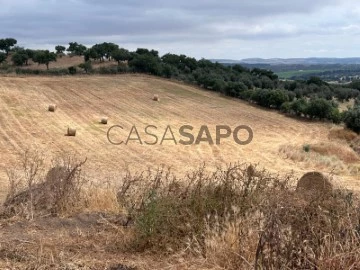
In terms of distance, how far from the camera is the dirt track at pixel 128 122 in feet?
66.9

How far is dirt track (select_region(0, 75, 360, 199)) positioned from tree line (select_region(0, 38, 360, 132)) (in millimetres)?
1665

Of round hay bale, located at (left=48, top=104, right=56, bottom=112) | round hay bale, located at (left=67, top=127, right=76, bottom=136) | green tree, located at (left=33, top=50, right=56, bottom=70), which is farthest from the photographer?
green tree, located at (left=33, top=50, right=56, bottom=70)

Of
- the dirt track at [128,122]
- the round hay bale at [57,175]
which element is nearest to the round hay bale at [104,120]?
the dirt track at [128,122]

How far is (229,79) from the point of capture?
174 feet

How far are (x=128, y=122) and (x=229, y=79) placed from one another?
25.3 m

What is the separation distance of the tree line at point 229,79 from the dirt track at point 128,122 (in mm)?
1665

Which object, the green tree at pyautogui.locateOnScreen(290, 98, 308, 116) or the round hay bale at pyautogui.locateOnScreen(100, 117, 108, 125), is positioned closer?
the round hay bale at pyautogui.locateOnScreen(100, 117, 108, 125)

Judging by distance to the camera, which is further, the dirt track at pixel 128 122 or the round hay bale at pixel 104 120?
the round hay bale at pixel 104 120

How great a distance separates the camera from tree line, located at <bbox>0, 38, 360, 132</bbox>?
3784cm

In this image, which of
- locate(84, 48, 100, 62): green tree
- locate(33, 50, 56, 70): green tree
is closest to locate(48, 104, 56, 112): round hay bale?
locate(33, 50, 56, 70): green tree

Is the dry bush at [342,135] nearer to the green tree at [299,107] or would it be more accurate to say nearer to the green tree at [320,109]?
the green tree at [320,109]

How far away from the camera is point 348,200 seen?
4.94 m

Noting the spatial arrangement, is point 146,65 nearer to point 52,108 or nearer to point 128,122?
point 52,108

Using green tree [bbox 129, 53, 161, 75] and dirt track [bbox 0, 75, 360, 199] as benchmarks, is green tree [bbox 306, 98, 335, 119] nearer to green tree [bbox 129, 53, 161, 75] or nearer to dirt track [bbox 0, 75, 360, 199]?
dirt track [bbox 0, 75, 360, 199]
